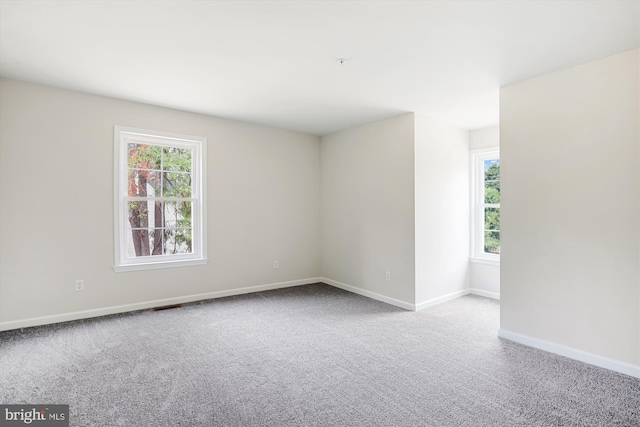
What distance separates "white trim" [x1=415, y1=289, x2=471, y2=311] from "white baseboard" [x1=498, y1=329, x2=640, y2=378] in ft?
3.22

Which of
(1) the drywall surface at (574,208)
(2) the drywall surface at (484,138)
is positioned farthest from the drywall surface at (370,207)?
(2) the drywall surface at (484,138)

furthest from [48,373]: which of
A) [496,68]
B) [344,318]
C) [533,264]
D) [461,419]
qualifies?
[496,68]

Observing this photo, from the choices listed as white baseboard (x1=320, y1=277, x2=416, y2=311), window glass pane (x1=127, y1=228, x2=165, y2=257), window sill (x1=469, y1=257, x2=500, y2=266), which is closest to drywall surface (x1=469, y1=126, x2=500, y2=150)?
window sill (x1=469, y1=257, x2=500, y2=266)

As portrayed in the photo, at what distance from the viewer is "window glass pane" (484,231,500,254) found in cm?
460

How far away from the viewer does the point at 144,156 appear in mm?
4023

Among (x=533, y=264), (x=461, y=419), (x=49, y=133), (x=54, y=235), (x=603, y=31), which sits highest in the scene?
(x=603, y=31)

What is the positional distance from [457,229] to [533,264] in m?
1.65

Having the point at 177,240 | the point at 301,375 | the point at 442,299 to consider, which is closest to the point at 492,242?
the point at 442,299

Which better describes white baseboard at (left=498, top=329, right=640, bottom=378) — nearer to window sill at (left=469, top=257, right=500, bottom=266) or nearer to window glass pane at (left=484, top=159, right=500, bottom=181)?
window sill at (left=469, top=257, right=500, bottom=266)

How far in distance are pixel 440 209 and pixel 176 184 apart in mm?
3510

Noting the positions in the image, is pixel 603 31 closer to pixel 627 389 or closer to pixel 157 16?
pixel 627 389

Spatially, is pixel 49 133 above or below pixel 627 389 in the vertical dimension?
above

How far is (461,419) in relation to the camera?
1896 millimetres

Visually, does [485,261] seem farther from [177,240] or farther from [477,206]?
[177,240]
